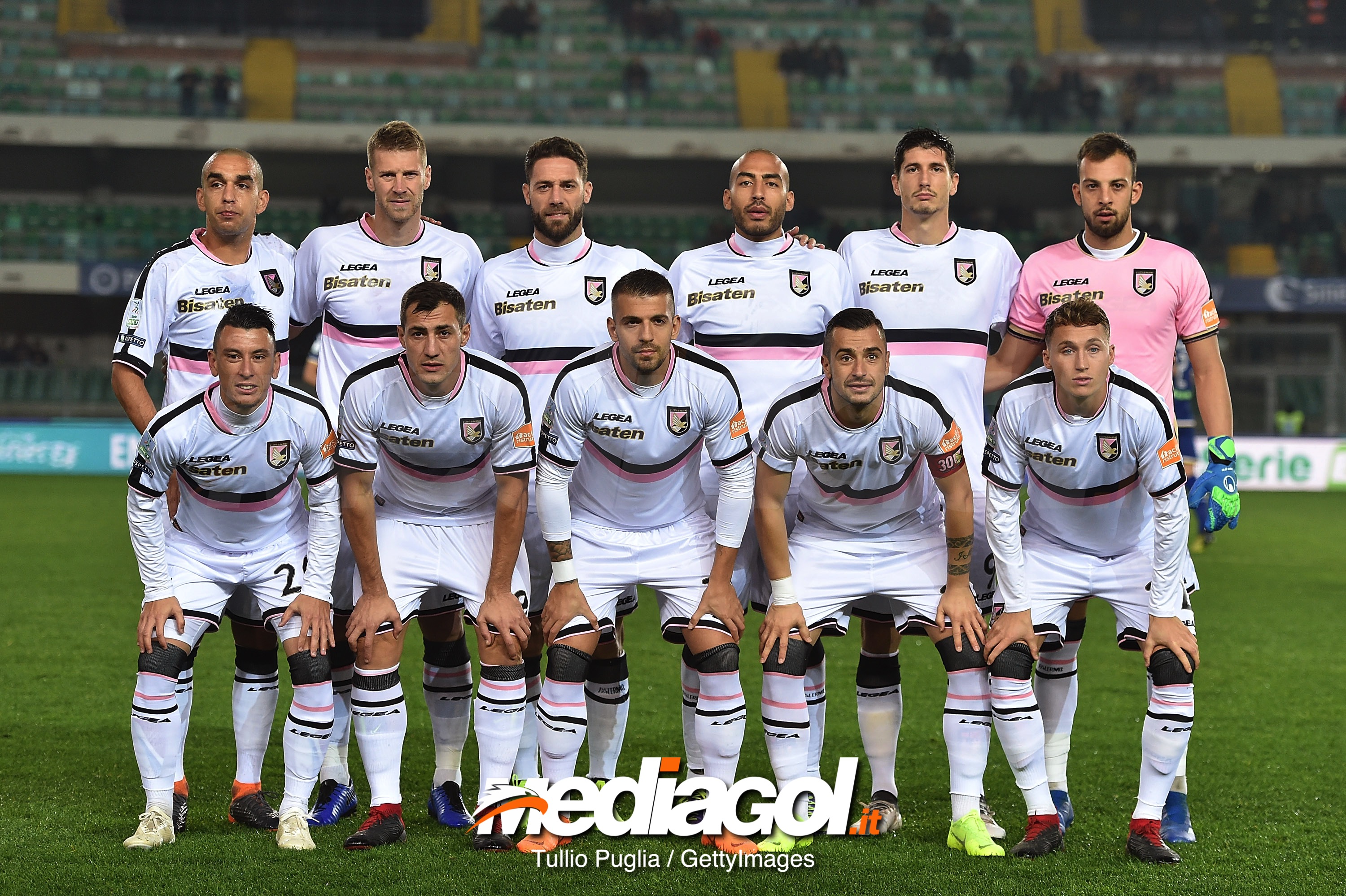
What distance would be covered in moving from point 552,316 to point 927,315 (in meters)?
1.53

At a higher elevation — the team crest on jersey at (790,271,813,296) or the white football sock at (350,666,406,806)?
the team crest on jersey at (790,271,813,296)

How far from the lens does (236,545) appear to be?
515 centimetres

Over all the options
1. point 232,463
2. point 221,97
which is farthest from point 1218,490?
point 221,97

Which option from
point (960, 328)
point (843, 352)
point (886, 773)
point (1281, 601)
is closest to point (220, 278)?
point (843, 352)

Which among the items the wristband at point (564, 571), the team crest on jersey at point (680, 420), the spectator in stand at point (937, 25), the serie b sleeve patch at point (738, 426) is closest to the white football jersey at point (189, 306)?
the wristband at point (564, 571)

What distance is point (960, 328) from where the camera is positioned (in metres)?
5.45

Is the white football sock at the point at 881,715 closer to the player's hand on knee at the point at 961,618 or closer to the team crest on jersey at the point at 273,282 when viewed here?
the player's hand on knee at the point at 961,618

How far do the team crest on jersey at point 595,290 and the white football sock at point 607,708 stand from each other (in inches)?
57.7

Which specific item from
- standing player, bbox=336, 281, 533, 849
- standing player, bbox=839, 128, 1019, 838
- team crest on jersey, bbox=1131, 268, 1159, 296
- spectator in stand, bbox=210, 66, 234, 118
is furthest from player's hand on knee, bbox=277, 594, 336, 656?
spectator in stand, bbox=210, 66, 234, 118

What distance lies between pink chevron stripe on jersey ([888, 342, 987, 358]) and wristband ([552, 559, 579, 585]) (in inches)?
62.1

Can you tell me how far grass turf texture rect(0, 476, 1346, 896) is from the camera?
457 cm

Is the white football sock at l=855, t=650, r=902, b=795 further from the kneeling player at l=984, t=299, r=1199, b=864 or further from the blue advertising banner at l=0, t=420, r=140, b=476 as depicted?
the blue advertising banner at l=0, t=420, r=140, b=476

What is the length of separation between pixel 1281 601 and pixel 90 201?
1033 inches

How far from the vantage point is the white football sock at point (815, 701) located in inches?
207
